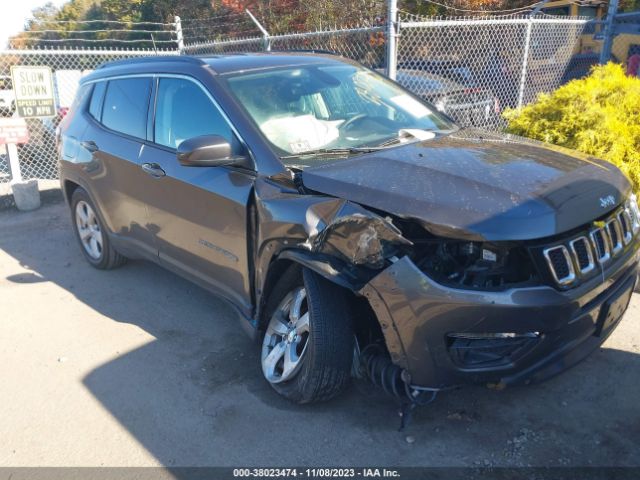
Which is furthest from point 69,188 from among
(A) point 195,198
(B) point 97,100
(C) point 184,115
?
(A) point 195,198

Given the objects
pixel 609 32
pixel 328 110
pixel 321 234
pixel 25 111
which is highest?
pixel 609 32

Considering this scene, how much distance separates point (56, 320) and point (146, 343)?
3.28 ft

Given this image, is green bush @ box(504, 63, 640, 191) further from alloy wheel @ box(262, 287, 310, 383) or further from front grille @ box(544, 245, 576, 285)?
alloy wheel @ box(262, 287, 310, 383)

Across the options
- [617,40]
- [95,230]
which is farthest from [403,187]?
[617,40]

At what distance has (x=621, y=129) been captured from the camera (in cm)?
504

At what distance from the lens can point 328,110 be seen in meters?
3.94

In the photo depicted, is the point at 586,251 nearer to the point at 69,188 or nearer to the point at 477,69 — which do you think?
the point at 69,188

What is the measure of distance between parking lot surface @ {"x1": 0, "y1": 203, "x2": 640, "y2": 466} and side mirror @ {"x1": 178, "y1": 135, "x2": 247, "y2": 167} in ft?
4.42

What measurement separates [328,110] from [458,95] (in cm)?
498

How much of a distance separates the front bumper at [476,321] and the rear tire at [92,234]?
11.4 feet

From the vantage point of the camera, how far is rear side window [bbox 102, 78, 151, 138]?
4.48m

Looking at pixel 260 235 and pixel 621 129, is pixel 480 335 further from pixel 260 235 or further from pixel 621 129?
pixel 621 129

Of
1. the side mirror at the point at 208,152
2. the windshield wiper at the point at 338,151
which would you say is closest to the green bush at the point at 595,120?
the windshield wiper at the point at 338,151

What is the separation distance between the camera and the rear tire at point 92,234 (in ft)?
17.7
